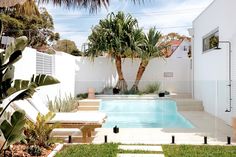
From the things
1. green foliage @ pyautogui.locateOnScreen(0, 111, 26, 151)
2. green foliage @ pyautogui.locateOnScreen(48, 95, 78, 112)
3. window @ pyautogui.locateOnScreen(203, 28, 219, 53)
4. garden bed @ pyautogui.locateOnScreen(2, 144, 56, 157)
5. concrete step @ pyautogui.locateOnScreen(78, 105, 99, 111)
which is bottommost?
garden bed @ pyautogui.locateOnScreen(2, 144, 56, 157)

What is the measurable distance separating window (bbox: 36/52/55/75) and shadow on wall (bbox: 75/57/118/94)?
6.96m

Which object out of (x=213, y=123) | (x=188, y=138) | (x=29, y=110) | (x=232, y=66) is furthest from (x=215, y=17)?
(x=29, y=110)

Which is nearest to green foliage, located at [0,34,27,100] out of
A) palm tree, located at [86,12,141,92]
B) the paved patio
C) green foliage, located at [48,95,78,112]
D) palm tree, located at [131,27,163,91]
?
the paved patio

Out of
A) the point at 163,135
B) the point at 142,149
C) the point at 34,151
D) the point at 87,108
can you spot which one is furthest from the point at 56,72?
the point at 34,151

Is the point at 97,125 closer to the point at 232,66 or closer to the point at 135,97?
the point at 232,66

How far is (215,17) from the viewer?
48.8 ft

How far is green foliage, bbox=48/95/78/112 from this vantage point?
14087 mm

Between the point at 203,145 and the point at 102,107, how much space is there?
10.5 metres

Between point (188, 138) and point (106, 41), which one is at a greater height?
point (106, 41)

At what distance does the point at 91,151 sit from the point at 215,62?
354 inches

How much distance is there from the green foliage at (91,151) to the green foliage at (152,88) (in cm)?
1367

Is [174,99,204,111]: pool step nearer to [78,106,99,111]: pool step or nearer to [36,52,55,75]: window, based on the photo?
[78,106,99,111]: pool step

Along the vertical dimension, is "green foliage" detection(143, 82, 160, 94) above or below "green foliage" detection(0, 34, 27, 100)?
below

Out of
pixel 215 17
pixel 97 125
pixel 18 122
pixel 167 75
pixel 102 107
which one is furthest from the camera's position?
pixel 167 75
